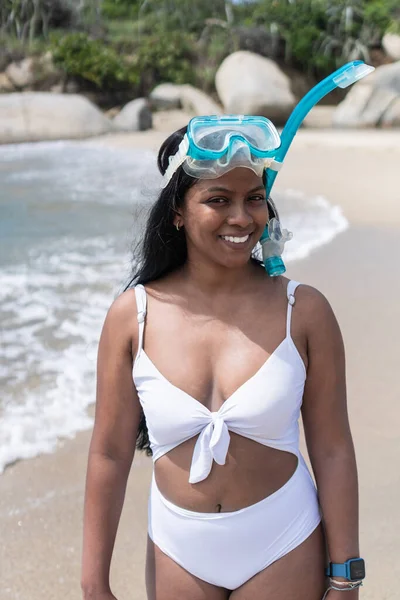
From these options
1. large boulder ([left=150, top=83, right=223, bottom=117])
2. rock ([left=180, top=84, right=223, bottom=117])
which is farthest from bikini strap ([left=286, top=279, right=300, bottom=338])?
large boulder ([left=150, top=83, right=223, bottom=117])

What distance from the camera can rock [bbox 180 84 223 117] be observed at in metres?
27.2

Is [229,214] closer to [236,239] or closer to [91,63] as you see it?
[236,239]

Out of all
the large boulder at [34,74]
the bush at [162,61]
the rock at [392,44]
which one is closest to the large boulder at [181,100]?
the bush at [162,61]

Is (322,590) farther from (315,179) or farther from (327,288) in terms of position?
(315,179)

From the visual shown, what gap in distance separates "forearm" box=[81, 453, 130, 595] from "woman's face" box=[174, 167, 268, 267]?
0.57 meters

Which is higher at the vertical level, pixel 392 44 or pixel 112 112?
pixel 392 44

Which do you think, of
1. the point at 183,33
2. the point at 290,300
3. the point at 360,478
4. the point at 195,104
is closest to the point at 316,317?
the point at 290,300

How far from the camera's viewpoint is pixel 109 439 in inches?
69.5

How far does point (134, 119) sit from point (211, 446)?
2418 centimetres

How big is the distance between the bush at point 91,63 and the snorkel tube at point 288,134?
2910 centimetres

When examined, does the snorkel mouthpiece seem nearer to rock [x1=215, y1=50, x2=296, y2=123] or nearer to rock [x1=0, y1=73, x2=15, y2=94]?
rock [x1=215, y1=50, x2=296, y2=123]

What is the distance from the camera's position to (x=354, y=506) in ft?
5.60

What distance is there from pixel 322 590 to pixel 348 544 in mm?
120

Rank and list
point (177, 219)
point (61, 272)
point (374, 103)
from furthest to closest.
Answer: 1. point (374, 103)
2. point (61, 272)
3. point (177, 219)
